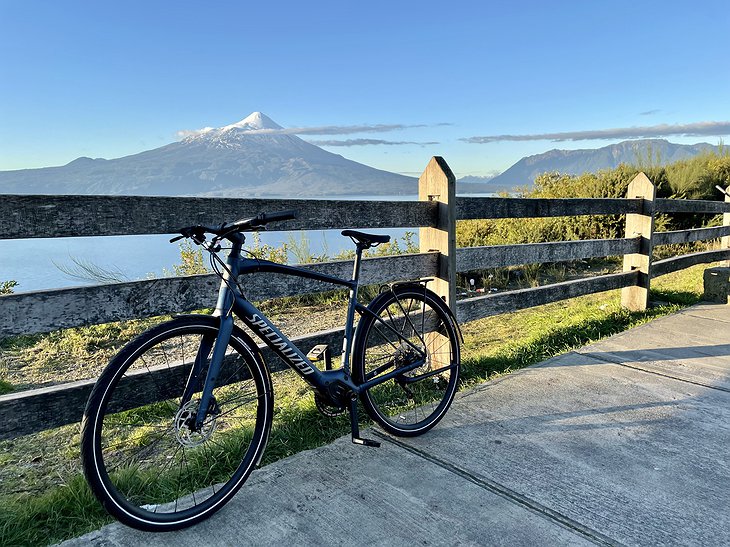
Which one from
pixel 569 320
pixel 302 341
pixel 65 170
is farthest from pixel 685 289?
pixel 65 170

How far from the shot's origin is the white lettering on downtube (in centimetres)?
237

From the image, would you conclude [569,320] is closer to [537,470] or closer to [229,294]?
[537,470]

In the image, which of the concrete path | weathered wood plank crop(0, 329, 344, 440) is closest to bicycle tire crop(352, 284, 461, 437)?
the concrete path

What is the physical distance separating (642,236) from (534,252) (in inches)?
74.6

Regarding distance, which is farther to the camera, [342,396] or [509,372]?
[509,372]

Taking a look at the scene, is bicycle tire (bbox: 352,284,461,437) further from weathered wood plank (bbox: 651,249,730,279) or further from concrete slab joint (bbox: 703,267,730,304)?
concrete slab joint (bbox: 703,267,730,304)

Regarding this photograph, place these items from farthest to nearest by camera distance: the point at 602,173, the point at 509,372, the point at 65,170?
the point at 65,170 < the point at 602,173 < the point at 509,372

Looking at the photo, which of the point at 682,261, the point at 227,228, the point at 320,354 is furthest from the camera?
the point at 682,261

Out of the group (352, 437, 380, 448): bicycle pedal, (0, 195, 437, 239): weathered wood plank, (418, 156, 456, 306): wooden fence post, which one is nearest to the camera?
(0, 195, 437, 239): weathered wood plank

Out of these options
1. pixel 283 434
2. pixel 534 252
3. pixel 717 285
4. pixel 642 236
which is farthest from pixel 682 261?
pixel 283 434

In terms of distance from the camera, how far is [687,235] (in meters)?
6.96

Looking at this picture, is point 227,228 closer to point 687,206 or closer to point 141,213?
point 141,213

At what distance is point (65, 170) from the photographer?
106 metres

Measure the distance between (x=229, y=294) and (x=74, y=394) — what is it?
907mm
